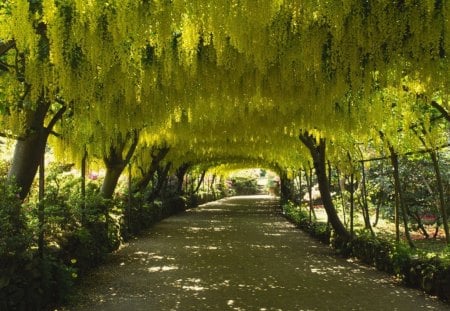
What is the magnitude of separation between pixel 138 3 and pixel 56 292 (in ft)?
10.4

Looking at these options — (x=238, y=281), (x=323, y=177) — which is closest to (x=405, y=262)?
(x=238, y=281)

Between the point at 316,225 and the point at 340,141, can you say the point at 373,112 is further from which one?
the point at 316,225

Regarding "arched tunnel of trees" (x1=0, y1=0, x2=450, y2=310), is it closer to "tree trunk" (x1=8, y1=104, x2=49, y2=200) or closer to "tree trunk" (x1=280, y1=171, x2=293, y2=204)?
"tree trunk" (x1=8, y1=104, x2=49, y2=200)

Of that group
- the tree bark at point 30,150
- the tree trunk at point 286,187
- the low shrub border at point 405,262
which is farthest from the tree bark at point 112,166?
the tree trunk at point 286,187

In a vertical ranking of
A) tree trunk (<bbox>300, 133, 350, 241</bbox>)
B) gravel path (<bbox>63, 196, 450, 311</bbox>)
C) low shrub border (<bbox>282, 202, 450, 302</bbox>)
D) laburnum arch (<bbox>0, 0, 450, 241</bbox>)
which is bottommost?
gravel path (<bbox>63, 196, 450, 311</bbox>)

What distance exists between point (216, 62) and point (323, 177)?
5.52m

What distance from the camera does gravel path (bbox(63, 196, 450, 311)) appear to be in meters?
5.38

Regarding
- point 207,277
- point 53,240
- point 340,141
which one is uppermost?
point 340,141

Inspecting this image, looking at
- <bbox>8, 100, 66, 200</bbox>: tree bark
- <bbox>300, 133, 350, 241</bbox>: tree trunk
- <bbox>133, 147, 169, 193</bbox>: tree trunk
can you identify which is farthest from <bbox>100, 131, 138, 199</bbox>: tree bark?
<bbox>8, 100, 66, 200</bbox>: tree bark

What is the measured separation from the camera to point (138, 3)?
11.5ft

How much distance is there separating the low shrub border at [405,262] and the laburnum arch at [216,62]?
4.77 feet

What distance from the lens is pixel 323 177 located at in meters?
10.1

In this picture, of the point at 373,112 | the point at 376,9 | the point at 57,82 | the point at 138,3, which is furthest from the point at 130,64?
the point at 373,112

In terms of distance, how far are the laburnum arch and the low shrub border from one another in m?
1.46
